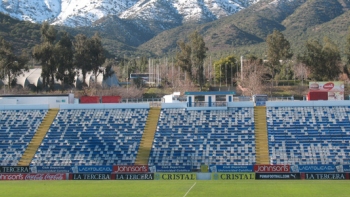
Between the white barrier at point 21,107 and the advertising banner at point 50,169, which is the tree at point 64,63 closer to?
the white barrier at point 21,107

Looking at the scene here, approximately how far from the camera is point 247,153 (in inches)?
2105

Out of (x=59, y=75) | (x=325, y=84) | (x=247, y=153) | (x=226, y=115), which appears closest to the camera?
(x=247, y=153)

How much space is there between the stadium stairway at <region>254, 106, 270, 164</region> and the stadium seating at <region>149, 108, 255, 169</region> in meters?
0.46

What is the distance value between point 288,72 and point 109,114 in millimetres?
60282

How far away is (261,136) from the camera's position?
5641 centimetres

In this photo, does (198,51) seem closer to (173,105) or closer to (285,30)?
(173,105)

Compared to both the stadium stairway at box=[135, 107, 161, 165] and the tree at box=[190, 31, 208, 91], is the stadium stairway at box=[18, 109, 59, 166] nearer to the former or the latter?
the stadium stairway at box=[135, 107, 161, 165]

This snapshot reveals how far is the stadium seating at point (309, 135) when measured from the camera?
52250 mm

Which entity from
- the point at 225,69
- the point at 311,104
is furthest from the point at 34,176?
the point at 225,69

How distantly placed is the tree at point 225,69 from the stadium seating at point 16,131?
48851 mm

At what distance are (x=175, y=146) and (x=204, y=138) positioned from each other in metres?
3.24
